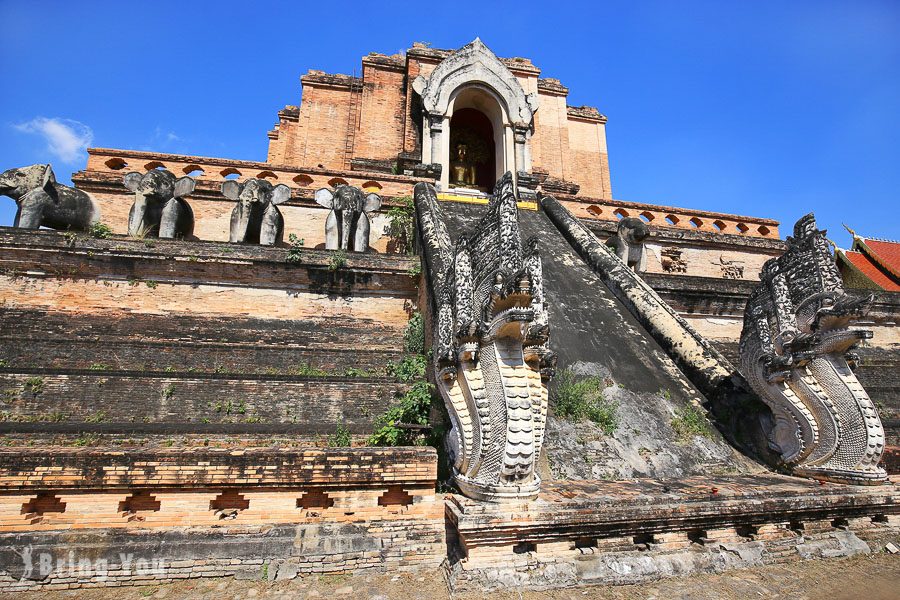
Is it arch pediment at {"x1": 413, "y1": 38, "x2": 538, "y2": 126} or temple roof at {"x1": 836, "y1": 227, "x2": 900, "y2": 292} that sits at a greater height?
arch pediment at {"x1": 413, "y1": 38, "x2": 538, "y2": 126}

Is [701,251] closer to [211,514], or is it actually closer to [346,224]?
[346,224]

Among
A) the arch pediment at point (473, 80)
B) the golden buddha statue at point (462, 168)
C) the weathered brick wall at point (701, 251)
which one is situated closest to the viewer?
the weathered brick wall at point (701, 251)

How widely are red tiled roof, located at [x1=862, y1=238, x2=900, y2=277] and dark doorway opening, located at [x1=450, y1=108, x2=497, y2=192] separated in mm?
14014

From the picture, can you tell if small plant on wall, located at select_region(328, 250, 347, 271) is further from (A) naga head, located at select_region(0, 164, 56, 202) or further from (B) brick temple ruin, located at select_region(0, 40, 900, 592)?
(A) naga head, located at select_region(0, 164, 56, 202)

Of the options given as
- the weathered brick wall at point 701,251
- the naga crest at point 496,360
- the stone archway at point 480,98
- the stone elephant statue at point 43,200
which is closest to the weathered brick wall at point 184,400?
the naga crest at point 496,360

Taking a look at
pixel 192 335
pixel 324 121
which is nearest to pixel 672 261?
pixel 324 121

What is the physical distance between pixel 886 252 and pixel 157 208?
24380 millimetres

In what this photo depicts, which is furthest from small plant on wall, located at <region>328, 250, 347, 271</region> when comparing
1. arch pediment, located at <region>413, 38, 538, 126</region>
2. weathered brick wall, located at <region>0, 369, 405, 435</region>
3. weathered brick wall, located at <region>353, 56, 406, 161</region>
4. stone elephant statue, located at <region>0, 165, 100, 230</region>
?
arch pediment, located at <region>413, 38, 538, 126</region>

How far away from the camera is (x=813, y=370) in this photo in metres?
5.27

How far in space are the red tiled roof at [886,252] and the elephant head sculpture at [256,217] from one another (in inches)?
774

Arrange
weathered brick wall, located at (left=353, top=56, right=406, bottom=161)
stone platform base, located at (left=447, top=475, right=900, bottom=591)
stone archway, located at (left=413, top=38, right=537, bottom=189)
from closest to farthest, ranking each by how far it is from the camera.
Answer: stone platform base, located at (left=447, top=475, right=900, bottom=591) → stone archway, located at (left=413, top=38, right=537, bottom=189) → weathered brick wall, located at (left=353, top=56, right=406, bottom=161)

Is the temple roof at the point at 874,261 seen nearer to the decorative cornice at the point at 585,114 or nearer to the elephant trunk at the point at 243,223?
the decorative cornice at the point at 585,114

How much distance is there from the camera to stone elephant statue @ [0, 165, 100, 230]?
836 cm

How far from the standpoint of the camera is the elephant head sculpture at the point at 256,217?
933 cm
